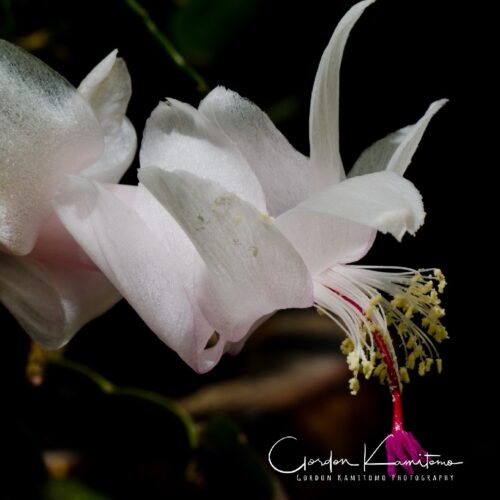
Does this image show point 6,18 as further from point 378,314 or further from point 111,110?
point 378,314

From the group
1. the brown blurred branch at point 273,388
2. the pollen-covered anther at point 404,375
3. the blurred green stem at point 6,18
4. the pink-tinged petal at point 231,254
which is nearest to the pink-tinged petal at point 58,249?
the pink-tinged petal at point 231,254

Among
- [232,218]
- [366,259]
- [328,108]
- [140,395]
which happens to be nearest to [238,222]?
[232,218]

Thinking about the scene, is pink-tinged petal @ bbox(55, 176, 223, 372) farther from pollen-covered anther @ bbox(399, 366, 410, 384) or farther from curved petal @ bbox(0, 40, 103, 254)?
pollen-covered anther @ bbox(399, 366, 410, 384)

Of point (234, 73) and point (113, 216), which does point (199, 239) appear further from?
point (234, 73)

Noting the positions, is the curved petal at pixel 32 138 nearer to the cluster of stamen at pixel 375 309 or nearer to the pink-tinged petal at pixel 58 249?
the pink-tinged petal at pixel 58 249

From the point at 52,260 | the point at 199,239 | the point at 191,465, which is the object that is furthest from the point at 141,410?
the point at 199,239

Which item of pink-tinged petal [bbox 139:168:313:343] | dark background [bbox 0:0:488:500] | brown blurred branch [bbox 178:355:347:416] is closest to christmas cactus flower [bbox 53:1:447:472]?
pink-tinged petal [bbox 139:168:313:343]
